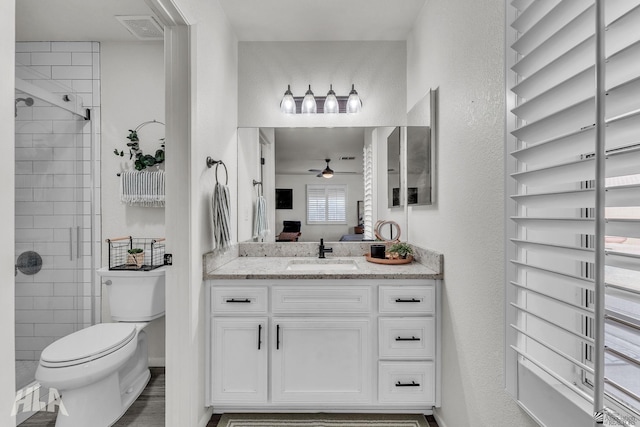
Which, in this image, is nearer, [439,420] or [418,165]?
[439,420]

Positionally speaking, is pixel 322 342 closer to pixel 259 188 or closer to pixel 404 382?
pixel 404 382

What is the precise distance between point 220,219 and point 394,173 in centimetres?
132

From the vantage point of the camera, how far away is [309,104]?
8.38ft

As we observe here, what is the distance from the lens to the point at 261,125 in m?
2.61

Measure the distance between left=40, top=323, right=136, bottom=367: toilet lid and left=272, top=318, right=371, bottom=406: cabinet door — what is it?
2.99 feet

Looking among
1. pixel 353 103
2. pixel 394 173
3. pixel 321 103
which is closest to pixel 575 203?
pixel 394 173

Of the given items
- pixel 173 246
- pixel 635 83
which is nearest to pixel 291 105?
pixel 173 246

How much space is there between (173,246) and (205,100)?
838 millimetres

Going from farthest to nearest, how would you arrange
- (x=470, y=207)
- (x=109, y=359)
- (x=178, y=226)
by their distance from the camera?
(x=109, y=359), (x=178, y=226), (x=470, y=207)

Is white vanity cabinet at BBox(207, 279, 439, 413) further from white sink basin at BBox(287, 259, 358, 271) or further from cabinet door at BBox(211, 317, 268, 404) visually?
white sink basin at BBox(287, 259, 358, 271)

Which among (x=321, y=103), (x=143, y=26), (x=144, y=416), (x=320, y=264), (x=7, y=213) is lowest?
(x=144, y=416)

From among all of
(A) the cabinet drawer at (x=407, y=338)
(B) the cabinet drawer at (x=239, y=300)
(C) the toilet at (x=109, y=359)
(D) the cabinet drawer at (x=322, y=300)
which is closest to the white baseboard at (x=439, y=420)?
(A) the cabinet drawer at (x=407, y=338)

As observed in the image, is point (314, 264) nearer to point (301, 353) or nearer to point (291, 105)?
point (301, 353)

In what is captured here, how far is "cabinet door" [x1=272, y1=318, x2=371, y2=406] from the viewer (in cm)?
190
